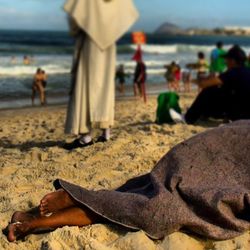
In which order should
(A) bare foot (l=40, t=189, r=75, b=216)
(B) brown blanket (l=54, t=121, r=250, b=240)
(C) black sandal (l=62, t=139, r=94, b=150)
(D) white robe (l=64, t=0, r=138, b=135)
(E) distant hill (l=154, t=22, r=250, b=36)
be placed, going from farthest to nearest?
(E) distant hill (l=154, t=22, r=250, b=36), (C) black sandal (l=62, t=139, r=94, b=150), (D) white robe (l=64, t=0, r=138, b=135), (A) bare foot (l=40, t=189, r=75, b=216), (B) brown blanket (l=54, t=121, r=250, b=240)

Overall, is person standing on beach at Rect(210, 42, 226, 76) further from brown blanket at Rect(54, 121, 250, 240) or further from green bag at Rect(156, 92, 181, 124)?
brown blanket at Rect(54, 121, 250, 240)

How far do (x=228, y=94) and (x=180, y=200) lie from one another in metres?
4.06

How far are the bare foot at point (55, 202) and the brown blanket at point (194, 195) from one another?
0.04 m

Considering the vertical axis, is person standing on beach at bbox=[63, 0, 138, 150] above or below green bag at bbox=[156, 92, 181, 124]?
above

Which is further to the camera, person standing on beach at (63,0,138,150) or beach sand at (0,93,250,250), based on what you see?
person standing on beach at (63,0,138,150)

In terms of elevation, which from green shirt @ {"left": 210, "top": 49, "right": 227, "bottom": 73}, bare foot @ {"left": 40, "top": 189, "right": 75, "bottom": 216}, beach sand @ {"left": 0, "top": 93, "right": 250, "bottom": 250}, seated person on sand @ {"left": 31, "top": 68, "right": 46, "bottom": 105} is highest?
green shirt @ {"left": 210, "top": 49, "right": 227, "bottom": 73}

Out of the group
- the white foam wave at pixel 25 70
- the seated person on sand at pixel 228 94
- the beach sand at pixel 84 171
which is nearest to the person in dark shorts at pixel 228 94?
the seated person on sand at pixel 228 94

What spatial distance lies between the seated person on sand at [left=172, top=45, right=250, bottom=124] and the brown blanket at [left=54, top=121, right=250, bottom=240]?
11.2 feet

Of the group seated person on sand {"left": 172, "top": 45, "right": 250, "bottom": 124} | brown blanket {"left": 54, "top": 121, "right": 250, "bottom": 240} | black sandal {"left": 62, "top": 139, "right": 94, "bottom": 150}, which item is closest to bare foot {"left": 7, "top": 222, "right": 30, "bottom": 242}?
brown blanket {"left": 54, "top": 121, "right": 250, "bottom": 240}

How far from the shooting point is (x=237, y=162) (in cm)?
301

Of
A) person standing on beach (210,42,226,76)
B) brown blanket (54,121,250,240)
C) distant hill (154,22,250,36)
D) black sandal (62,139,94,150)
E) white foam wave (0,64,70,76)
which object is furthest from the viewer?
distant hill (154,22,250,36)

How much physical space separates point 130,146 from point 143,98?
29.1 ft

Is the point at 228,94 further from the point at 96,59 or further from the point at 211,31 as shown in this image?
the point at 211,31

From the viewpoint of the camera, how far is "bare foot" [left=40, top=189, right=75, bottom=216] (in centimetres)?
296
